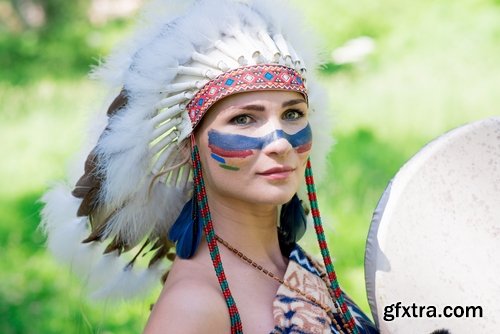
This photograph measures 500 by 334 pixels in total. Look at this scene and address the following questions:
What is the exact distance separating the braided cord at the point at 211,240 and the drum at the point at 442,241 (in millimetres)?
365

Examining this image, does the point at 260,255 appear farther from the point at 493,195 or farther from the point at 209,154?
the point at 493,195

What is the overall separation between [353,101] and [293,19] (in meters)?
2.61

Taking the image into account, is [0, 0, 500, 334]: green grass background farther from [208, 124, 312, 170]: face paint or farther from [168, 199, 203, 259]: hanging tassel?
[208, 124, 312, 170]: face paint

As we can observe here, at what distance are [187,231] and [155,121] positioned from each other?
294 mm

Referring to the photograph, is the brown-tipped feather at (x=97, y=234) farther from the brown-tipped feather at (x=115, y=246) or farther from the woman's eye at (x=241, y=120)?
the woman's eye at (x=241, y=120)

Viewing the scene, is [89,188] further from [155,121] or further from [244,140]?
[244,140]

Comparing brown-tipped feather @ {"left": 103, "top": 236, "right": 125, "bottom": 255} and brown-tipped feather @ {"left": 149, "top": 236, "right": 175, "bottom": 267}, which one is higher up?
brown-tipped feather @ {"left": 149, "top": 236, "right": 175, "bottom": 267}

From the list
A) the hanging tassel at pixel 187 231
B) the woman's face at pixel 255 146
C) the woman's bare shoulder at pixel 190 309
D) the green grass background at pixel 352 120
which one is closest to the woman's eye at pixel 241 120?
the woman's face at pixel 255 146

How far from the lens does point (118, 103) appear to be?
259 centimetres

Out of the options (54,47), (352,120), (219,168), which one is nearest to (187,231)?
(219,168)

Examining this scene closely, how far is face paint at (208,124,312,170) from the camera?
7.80 ft

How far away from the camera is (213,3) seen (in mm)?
2523

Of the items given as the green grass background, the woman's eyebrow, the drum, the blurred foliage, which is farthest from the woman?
the blurred foliage

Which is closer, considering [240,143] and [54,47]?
→ [240,143]
